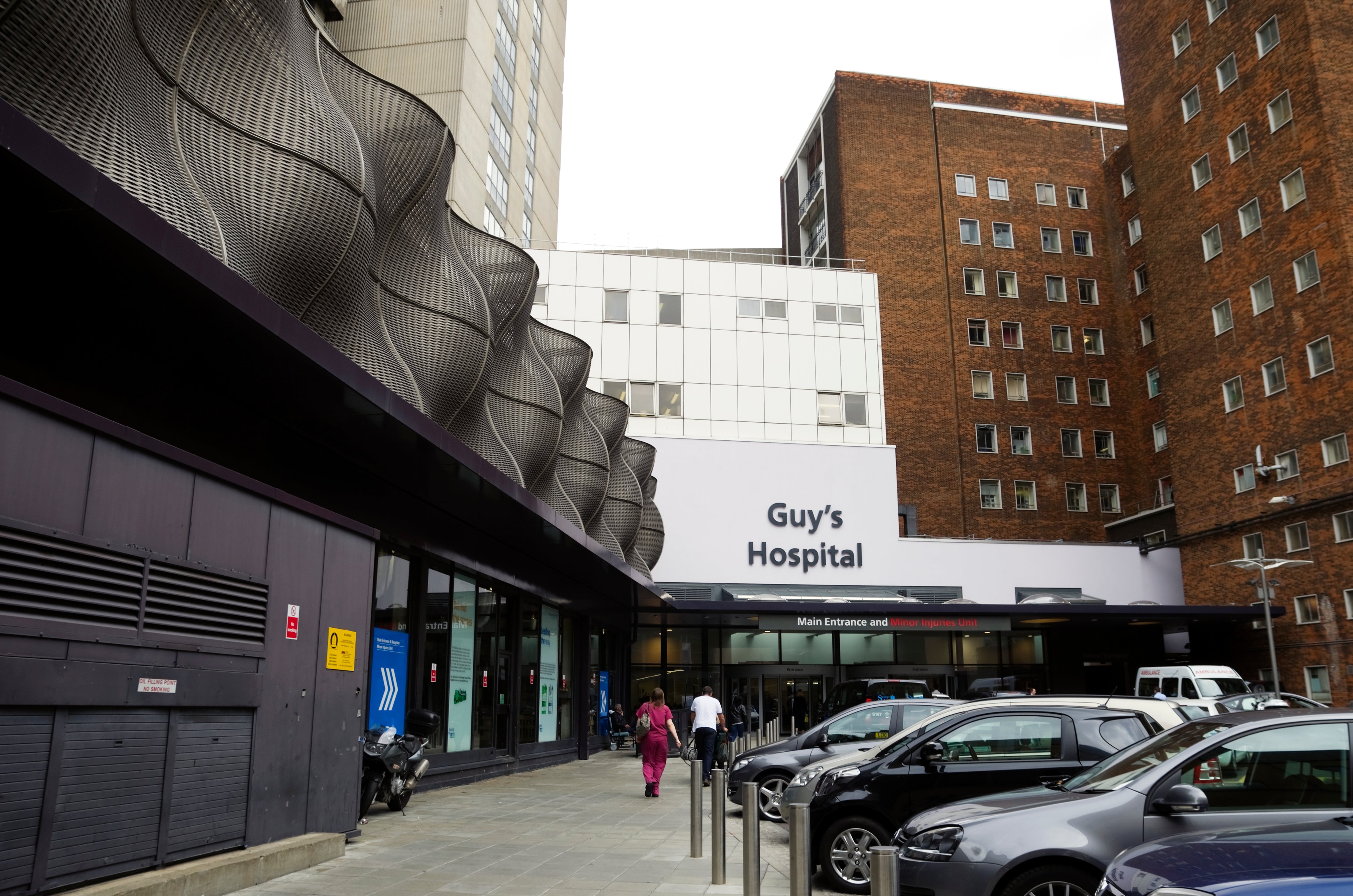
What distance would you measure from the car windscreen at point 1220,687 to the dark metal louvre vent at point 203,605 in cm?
2305

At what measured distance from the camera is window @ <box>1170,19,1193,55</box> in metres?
41.6

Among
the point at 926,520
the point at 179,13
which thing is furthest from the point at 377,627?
the point at 926,520

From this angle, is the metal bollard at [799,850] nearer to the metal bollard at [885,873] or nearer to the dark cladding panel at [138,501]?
the metal bollard at [885,873]

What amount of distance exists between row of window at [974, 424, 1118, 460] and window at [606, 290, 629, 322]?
21165 millimetres

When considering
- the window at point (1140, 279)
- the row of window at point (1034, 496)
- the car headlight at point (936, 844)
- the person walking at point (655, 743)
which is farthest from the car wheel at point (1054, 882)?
the window at point (1140, 279)

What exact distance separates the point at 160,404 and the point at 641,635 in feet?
86.3

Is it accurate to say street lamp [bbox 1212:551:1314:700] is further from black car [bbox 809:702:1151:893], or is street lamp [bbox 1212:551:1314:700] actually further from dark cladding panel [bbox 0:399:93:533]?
dark cladding panel [bbox 0:399:93:533]

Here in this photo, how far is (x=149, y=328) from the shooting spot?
748 centimetres

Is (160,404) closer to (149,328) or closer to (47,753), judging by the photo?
(149,328)

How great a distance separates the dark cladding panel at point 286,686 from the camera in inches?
332

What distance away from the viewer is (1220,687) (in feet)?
83.6

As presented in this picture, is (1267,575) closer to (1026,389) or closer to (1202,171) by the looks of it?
(1202,171)

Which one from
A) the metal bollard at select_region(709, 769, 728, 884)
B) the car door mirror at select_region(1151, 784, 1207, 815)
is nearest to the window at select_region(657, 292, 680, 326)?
the metal bollard at select_region(709, 769, 728, 884)

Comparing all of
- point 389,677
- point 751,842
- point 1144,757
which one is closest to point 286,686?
point 751,842
